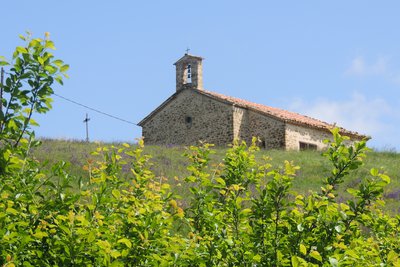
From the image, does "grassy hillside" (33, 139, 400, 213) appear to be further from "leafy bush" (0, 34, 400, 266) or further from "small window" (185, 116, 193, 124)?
"leafy bush" (0, 34, 400, 266)

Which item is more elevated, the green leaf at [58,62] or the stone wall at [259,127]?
the stone wall at [259,127]

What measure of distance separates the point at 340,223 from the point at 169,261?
63.9 inches

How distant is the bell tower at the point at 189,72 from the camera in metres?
37.8

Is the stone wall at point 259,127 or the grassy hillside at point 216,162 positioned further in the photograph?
the stone wall at point 259,127

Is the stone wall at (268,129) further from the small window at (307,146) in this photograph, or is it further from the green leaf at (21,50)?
the green leaf at (21,50)

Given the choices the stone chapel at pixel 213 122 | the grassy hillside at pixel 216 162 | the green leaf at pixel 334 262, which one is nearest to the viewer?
the green leaf at pixel 334 262

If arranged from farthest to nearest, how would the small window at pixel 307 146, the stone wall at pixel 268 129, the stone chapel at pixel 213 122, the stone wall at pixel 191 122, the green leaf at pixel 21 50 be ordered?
the small window at pixel 307 146, the stone wall at pixel 191 122, the stone chapel at pixel 213 122, the stone wall at pixel 268 129, the green leaf at pixel 21 50

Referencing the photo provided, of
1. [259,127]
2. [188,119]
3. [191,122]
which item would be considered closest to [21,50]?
[259,127]

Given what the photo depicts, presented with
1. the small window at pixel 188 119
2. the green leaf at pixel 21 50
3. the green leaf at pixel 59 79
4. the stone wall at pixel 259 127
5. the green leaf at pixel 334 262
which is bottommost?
the green leaf at pixel 334 262

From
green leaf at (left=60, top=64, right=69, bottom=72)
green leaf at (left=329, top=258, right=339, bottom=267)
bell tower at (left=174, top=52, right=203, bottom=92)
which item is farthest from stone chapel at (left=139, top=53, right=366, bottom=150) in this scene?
green leaf at (left=329, top=258, right=339, bottom=267)

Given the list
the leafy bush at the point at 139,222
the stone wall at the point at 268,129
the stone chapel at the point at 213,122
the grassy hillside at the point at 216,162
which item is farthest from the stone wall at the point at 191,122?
the leafy bush at the point at 139,222

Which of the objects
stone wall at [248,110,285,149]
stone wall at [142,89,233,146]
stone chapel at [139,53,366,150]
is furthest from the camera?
stone wall at [142,89,233,146]

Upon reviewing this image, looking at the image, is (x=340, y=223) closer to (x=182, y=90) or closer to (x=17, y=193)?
(x=17, y=193)

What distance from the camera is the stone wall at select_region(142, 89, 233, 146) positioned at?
3578 centimetres
